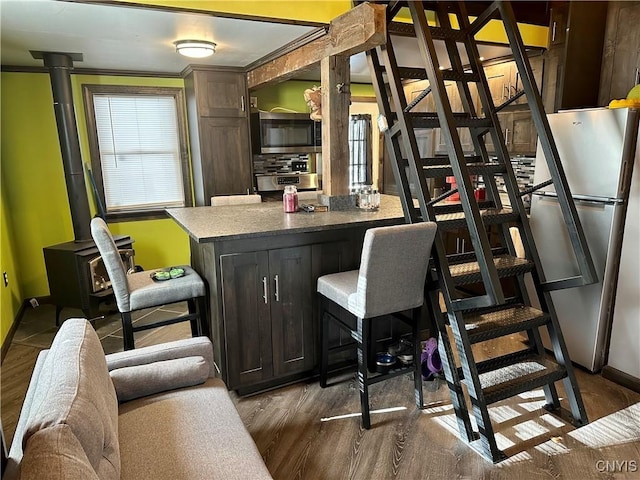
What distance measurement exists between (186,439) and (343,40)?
2.36 m

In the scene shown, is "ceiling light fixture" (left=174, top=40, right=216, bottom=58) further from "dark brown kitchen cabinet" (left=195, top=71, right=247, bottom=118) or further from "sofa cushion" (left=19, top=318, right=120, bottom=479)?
"sofa cushion" (left=19, top=318, right=120, bottom=479)

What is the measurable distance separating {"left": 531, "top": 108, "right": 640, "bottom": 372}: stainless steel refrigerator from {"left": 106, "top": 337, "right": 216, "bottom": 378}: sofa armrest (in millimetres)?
2346

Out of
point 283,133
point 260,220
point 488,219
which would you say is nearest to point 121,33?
point 260,220

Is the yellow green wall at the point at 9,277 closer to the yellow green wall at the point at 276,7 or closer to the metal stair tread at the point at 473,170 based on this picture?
the yellow green wall at the point at 276,7

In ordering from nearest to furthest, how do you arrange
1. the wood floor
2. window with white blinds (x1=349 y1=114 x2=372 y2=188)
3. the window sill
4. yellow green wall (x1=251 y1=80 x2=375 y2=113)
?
the wood floor, the window sill, yellow green wall (x1=251 y1=80 x2=375 y2=113), window with white blinds (x1=349 y1=114 x2=372 y2=188)

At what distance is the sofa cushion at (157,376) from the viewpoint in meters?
1.65

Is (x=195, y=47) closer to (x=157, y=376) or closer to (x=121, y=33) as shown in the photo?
(x=121, y=33)

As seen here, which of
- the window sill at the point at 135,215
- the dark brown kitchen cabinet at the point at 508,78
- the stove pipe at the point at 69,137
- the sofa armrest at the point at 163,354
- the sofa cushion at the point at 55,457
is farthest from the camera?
the window sill at the point at 135,215

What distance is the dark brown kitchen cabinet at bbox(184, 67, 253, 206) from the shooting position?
4.26 metres

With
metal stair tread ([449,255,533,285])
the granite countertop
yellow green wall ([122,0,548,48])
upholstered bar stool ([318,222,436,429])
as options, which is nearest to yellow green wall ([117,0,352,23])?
yellow green wall ([122,0,548,48])

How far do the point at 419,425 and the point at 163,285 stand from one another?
1.65 meters

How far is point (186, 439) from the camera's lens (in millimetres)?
1432

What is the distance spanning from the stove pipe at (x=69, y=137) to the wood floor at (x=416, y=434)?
1.52 metres

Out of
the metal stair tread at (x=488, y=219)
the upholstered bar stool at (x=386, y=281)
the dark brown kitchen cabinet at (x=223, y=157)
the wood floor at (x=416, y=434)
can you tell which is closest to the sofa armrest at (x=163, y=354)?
the wood floor at (x=416, y=434)
